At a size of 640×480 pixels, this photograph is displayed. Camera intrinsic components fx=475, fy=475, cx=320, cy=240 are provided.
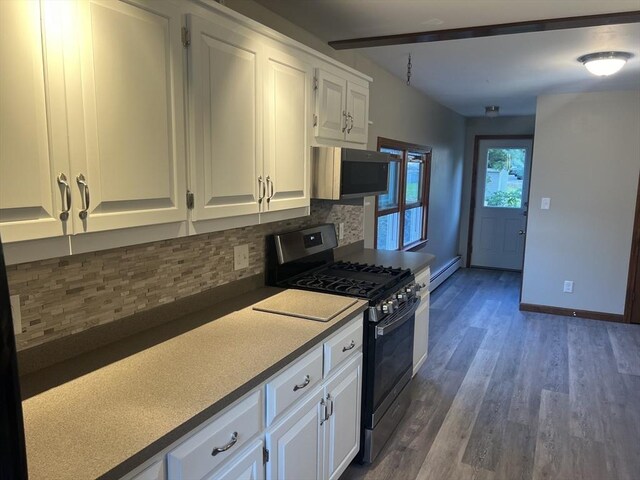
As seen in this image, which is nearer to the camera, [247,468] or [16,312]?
[16,312]

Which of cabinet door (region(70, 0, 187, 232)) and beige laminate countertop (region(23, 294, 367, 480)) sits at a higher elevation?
cabinet door (region(70, 0, 187, 232))

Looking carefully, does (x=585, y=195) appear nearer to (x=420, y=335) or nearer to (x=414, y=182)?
(x=414, y=182)

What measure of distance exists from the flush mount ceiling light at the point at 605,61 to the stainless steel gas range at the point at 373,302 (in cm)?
202

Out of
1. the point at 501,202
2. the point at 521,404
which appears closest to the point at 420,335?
the point at 521,404

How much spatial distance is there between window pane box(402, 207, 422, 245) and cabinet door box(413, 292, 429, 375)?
181cm

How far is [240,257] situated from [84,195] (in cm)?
119

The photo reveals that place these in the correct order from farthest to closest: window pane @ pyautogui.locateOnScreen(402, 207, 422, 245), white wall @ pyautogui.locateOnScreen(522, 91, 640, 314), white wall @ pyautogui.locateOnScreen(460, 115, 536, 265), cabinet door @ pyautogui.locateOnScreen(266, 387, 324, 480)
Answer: white wall @ pyautogui.locateOnScreen(460, 115, 536, 265)
window pane @ pyautogui.locateOnScreen(402, 207, 422, 245)
white wall @ pyautogui.locateOnScreen(522, 91, 640, 314)
cabinet door @ pyautogui.locateOnScreen(266, 387, 324, 480)

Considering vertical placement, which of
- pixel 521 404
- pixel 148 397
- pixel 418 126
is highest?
pixel 418 126

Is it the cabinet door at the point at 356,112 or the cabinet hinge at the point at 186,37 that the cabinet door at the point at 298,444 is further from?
the cabinet door at the point at 356,112

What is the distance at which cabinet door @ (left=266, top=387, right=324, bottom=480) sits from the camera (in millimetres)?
1680

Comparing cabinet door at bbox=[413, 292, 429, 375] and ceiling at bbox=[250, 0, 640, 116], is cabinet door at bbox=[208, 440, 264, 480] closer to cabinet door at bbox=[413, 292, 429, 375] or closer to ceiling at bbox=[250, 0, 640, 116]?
cabinet door at bbox=[413, 292, 429, 375]

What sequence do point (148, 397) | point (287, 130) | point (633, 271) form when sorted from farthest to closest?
point (633, 271) < point (287, 130) < point (148, 397)

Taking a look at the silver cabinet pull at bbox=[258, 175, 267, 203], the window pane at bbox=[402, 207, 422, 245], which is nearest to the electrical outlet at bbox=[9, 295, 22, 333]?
the silver cabinet pull at bbox=[258, 175, 267, 203]

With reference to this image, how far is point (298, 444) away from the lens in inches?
72.1
